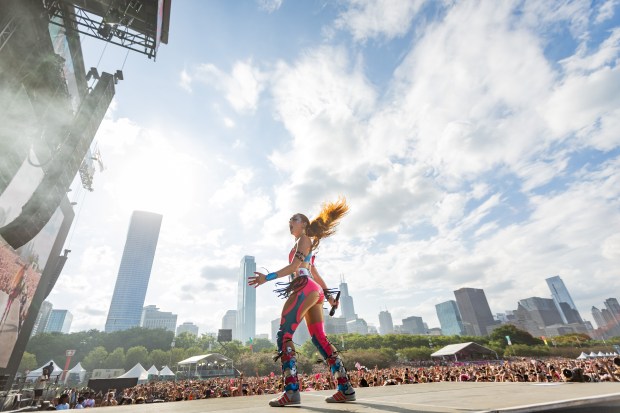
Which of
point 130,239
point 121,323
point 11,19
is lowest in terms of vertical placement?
point 11,19

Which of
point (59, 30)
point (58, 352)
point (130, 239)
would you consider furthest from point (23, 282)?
point (130, 239)

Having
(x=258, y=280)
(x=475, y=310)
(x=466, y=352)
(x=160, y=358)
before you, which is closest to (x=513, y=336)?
(x=466, y=352)

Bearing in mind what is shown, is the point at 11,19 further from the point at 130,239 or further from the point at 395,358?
the point at 130,239

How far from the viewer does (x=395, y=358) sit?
172 ft

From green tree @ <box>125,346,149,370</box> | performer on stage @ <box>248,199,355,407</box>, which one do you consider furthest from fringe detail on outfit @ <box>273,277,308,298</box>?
green tree @ <box>125,346,149,370</box>

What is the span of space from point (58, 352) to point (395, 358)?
238 feet

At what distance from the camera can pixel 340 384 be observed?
3203 millimetres

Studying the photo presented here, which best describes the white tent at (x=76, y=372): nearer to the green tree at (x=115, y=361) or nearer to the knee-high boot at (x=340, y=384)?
the green tree at (x=115, y=361)

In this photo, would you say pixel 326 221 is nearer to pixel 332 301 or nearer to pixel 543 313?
pixel 332 301

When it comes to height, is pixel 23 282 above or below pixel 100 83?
below

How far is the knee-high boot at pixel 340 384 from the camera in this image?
308 centimetres

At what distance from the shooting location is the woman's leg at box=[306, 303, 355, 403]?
311 centimetres

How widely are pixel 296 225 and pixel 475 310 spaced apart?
588ft

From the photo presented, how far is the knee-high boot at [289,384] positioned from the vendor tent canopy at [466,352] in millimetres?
48612
